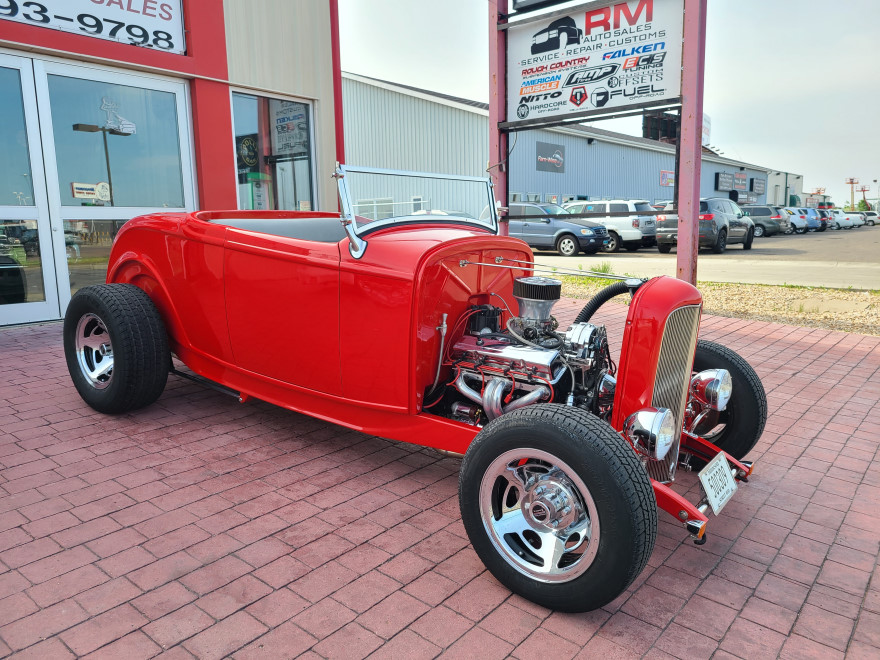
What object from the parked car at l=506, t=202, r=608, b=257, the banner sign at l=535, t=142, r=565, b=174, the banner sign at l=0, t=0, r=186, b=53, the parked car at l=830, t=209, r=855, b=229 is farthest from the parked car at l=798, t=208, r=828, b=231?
the banner sign at l=0, t=0, r=186, b=53

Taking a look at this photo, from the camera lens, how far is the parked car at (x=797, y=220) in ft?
105

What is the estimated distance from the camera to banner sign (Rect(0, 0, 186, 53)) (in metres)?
5.98

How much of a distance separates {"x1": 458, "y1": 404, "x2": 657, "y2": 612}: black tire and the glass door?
590 cm

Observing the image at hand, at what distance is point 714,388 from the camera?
111 inches

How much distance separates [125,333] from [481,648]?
279cm

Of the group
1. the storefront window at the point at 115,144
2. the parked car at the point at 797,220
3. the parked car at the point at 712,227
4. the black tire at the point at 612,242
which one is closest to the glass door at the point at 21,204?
the storefront window at the point at 115,144

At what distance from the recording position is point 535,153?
2453 cm

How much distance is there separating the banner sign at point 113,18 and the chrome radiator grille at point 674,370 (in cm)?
657

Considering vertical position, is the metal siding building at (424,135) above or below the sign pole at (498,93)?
above

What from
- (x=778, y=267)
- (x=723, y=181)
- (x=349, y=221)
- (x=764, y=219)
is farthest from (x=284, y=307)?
(x=723, y=181)

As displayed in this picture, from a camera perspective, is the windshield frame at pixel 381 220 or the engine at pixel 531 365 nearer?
the engine at pixel 531 365

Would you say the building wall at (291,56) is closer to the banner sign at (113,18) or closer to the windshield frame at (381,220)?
the banner sign at (113,18)

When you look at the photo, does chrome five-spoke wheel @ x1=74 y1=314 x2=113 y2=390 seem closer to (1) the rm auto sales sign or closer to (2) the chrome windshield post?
(2) the chrome windshield post

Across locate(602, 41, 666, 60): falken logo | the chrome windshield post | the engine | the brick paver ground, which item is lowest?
the brick paver ground
